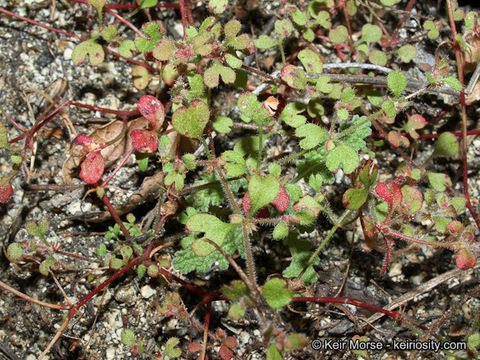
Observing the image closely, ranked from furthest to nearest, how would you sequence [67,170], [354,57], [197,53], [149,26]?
[354,57] → [67,170] → [149,26] → [197,53]

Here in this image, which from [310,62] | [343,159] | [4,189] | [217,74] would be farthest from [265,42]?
[4,189]

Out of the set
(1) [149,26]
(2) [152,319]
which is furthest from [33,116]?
(2) [152,319]

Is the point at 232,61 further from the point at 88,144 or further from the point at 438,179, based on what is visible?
the point at 438,179

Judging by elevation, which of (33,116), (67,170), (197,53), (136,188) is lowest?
(136,188)

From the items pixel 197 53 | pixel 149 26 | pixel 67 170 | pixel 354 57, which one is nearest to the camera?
pixel 197 53

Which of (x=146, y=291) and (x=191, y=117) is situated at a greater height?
(x=191, y=117)

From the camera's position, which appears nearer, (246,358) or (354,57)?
(246,358)

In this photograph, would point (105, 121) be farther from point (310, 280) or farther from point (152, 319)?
point (310, 280)
